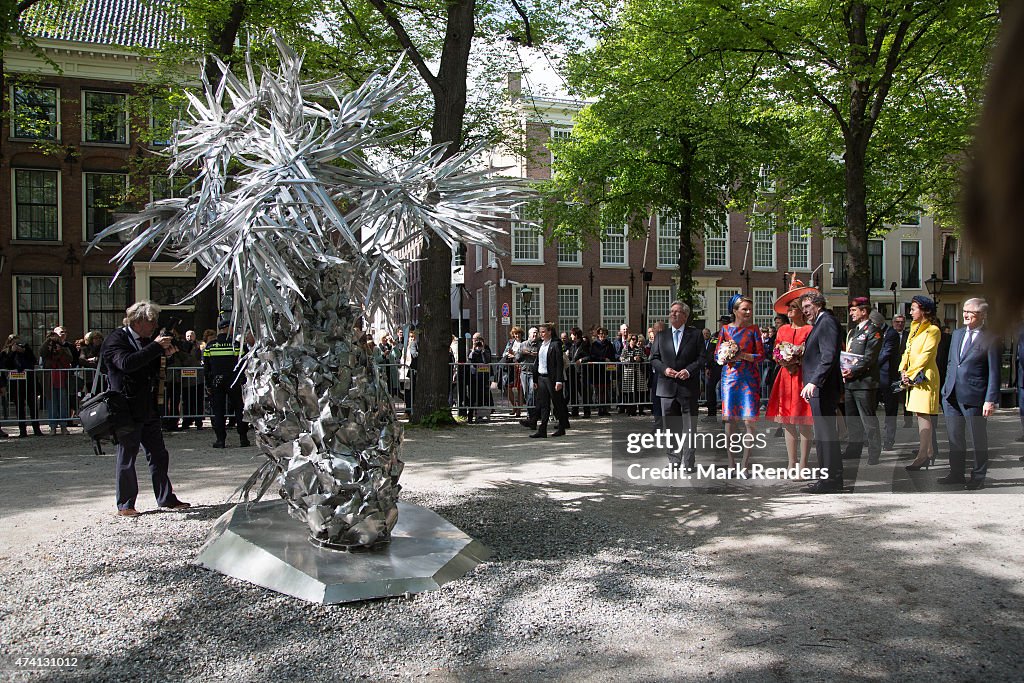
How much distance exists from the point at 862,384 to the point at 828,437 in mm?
2705

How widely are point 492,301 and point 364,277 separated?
1470 inches

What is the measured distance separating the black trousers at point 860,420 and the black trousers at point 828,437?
7.76ft

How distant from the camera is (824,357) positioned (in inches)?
323

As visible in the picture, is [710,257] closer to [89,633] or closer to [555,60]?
[555,60]

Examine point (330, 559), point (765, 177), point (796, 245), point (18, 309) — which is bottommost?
point (330, 559)

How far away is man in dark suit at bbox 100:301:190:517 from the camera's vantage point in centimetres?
732

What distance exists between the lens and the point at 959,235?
2.70ft

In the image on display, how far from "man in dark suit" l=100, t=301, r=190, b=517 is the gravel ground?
44 cm

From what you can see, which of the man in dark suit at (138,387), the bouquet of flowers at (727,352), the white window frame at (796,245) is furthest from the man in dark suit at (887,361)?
the white window frame at (796,245)

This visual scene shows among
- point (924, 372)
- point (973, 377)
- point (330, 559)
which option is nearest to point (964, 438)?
point (973, 377)

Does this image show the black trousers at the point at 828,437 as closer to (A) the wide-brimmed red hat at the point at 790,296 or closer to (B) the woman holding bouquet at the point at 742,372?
(B) the woman holding bouquet at the point at 742,372

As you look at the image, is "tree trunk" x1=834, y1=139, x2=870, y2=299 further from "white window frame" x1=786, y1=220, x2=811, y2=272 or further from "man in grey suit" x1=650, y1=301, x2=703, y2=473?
"white window frame" x1=786, y1=220, x2=811, y2=272

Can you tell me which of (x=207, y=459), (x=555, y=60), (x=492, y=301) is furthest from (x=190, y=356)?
(x=492, y=301)

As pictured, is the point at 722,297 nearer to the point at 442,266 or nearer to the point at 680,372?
the point at 442,266
